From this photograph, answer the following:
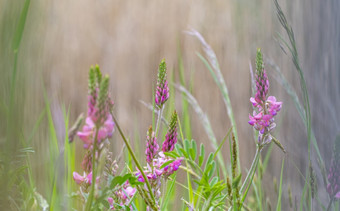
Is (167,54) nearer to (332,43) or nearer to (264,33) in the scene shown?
(264,33)

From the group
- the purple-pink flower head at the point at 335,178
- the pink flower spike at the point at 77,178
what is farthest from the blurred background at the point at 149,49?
the pink flower spike at the point at 77,178

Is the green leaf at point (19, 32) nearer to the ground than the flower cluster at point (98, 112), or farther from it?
farther from it

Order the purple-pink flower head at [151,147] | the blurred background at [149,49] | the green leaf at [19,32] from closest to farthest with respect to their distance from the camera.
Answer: the green leaf at [19,32]
the purple-pink flower head at [151,147]
the blurred background at [149,49]

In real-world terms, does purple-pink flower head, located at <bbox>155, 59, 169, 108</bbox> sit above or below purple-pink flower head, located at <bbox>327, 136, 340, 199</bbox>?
above

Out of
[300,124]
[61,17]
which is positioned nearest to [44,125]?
[300,124]

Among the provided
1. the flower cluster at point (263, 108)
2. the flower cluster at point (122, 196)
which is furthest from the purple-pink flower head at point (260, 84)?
the flower cluster at point (122, 196)

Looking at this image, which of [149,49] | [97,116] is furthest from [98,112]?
[149,49]

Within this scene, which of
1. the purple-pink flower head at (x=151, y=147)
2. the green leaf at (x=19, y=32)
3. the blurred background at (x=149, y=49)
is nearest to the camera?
the green leaf at (x=19, y=32)

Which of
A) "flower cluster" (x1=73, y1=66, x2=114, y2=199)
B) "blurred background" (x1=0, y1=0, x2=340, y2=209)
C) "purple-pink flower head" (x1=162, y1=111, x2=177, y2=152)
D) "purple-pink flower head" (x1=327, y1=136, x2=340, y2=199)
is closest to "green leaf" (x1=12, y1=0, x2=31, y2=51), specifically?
"flower cluster" (x1=73, y1=66, x2=114, y2=199)

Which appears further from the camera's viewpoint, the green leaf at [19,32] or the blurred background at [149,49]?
the blurred background at [149,49]

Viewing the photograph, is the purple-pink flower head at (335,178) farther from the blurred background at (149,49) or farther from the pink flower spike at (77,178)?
the blurred background at (149,49)

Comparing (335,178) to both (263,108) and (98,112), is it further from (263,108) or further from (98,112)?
(98,112)

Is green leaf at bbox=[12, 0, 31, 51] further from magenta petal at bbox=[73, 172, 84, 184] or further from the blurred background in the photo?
the blurred background

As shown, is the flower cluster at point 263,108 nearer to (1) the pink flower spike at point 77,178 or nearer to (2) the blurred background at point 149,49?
(1) the pink flower spike at point 77,178
